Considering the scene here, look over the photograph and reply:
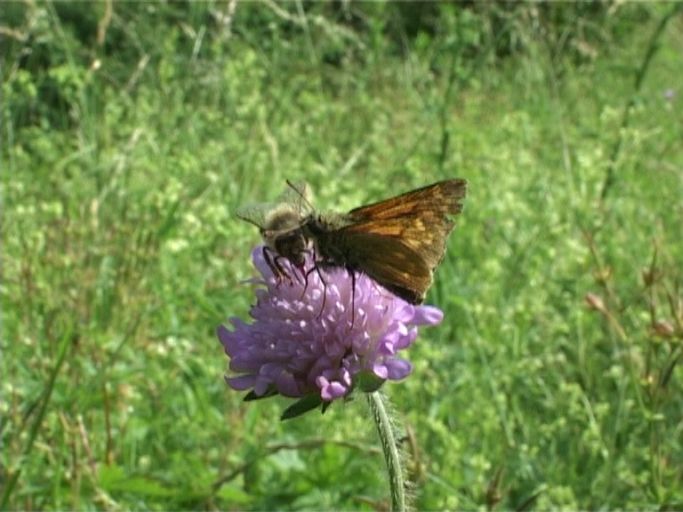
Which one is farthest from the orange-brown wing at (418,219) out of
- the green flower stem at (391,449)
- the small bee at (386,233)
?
the green flower stem at (391,449)

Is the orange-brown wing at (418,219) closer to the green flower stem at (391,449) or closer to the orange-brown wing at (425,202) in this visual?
the orange-brown wing at (425,202)

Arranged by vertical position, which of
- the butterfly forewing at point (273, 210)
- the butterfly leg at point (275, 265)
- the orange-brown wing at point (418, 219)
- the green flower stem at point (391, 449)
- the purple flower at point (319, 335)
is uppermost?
the butterfly forewing at point (273, 210)

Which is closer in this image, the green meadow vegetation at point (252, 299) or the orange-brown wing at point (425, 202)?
the orange-brown wing at point (425, 202)

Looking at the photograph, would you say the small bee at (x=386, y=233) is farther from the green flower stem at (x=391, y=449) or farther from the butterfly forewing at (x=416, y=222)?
the green flower stem at (x=391, y=449)

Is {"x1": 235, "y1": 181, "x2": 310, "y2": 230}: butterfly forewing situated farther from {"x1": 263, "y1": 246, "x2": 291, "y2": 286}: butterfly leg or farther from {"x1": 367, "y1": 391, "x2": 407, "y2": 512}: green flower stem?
{"x1": 367, "y1": 391, "x2": 407, "y2": 512}: green flower stem

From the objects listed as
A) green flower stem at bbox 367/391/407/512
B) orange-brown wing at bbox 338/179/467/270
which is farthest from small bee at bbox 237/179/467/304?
green flower stem at bbox 367/391/407/512

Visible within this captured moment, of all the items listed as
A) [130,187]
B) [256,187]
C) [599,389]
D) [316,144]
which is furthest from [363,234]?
[316,144]

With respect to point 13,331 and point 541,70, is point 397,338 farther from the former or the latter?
point 541,70

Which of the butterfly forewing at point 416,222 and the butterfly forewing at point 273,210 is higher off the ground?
the butterfly forewing at point 273,210

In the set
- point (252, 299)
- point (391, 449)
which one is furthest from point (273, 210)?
point (252, 299)
